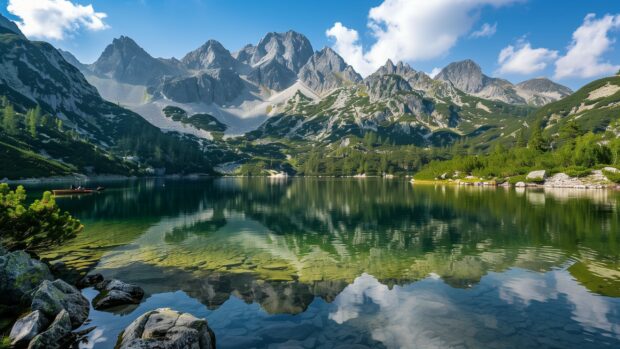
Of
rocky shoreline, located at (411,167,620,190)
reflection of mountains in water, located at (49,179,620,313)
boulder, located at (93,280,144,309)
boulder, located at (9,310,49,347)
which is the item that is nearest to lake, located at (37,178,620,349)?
reflection of mountains in water, located at (49,179,620,313)

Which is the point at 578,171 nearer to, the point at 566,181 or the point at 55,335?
the point at 566,181

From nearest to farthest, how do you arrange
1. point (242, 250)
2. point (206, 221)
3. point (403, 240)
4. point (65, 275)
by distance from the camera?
1. point (65, 275)
2. point (242, 250)
3. point (403, 240)
4. point (206, 221)

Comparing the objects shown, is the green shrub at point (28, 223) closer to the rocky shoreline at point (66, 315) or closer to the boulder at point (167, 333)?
the rocky shoreline at point (66, 315)

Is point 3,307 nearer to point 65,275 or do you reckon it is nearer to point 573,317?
point 65,275

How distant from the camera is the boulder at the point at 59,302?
63.7 ft

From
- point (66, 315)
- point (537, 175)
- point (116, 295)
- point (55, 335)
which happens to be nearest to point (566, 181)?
point (537, 175)

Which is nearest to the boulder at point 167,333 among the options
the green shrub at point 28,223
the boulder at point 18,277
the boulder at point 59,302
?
the boulder at point 59,302

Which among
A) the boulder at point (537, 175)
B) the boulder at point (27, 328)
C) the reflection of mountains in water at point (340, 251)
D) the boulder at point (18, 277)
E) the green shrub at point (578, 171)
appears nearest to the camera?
the boulder at point (27, 328)

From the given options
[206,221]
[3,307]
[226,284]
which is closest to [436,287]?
[226,284]

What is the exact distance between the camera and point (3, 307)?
68.3ft

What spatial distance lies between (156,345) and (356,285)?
1635 centimetres

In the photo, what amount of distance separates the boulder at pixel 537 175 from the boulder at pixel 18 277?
185 meters

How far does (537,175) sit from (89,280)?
185m

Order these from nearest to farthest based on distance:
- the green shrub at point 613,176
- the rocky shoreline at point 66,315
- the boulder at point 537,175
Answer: the rocky shoreline at point 66,315
the green shrub at point 613,176
the boulder at point 537,175
